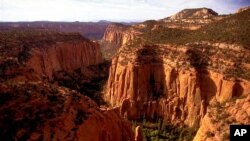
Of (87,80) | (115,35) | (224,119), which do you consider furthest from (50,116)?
(115,35)

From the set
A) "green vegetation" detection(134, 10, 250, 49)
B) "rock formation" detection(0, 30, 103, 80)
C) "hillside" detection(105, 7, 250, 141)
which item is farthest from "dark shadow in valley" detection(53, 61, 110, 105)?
"green vegetation" detection(134, 10, 250, 49)

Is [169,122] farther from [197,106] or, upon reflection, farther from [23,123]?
[23,123]

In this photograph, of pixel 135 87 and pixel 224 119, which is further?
pixel 135 87

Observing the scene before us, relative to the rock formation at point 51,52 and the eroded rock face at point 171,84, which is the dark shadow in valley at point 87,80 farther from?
the eroded rock face at point 171,84

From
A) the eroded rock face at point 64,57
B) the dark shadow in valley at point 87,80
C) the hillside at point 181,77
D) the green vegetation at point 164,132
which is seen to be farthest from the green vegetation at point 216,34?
the eroded rock face at point 64,57

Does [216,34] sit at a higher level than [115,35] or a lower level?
higher

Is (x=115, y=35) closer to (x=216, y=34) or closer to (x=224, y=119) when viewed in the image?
(x=216, y=34)
